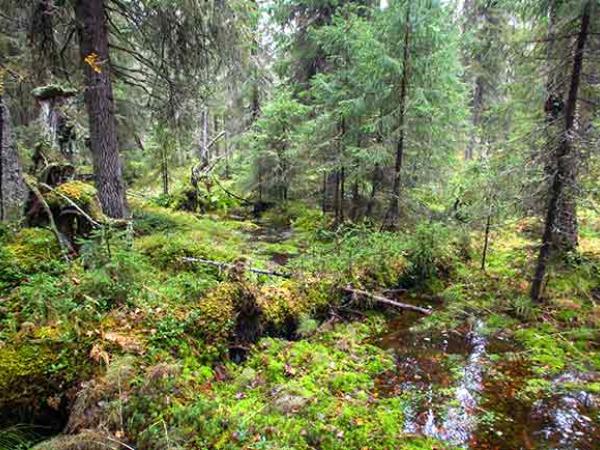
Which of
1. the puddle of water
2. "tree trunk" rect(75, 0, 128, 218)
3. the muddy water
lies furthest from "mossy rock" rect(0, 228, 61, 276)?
the puddle of water

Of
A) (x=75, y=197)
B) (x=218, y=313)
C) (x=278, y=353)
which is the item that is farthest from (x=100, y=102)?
(x=278, y=353)

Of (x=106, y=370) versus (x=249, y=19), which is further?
(x=249, y=19)

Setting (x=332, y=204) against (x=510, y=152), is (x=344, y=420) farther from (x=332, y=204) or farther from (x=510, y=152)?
(x=332, y=204)

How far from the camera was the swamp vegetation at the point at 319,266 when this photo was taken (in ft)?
12.7

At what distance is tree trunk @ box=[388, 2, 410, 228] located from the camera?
9.68 meters

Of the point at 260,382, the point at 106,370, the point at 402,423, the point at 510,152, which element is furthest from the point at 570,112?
the point at 106,370

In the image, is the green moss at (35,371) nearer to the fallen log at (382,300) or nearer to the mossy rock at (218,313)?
the mossy rock at (218,313)

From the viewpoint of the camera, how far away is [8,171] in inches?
277

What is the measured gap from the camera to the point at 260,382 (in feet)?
16.3

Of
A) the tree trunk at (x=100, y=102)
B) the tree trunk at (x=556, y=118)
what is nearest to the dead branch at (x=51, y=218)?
the tree trunk at (x=100, y=102)

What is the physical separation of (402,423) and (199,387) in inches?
98.1

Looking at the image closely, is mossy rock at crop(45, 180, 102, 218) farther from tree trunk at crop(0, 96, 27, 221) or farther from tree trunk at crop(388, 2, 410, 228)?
tree trunk at crop(388, 2, 410, 228)

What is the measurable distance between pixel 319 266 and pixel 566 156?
513 centimetres

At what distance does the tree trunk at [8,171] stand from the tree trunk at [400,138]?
28.4 feet
